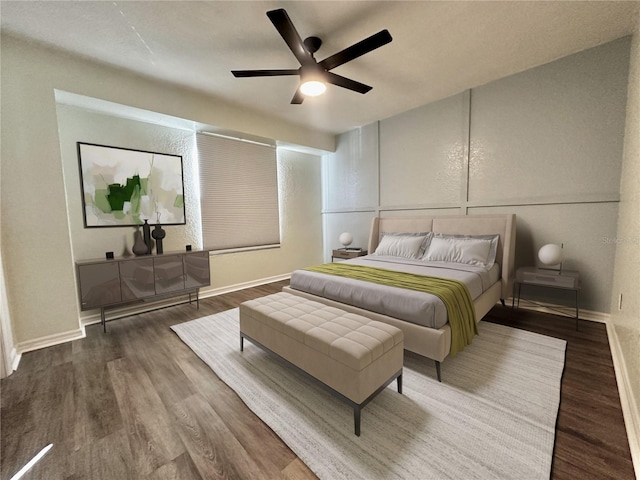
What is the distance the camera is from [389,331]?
1.67 meters

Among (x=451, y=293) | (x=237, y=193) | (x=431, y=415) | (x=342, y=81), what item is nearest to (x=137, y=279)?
(x=237, y=193)

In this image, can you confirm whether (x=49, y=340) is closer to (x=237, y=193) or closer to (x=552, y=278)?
(x=237, y=193)

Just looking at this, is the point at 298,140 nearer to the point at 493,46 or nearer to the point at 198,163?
the point at 198,163

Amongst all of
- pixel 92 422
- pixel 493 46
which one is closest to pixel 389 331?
pixel 92 422

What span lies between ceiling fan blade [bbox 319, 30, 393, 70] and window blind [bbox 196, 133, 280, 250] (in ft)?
8.30

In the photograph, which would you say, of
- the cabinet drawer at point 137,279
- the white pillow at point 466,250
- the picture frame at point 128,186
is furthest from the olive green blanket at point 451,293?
the picture frame at point 128,186

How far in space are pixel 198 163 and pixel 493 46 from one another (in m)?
3.96

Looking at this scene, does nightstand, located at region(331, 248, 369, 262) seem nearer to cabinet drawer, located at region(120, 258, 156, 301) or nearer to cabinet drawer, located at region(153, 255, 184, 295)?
cabinet drawer, located at region(153, 255, 184, 295)

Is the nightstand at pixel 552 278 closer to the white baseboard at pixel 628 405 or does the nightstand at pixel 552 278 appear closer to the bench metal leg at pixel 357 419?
the white baseboard at pixel 628 405

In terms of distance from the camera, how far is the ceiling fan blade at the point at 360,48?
5.98 ft

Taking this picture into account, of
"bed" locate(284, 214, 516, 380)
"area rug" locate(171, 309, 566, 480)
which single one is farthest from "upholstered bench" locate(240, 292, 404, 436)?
"bed" locate(284, 214, 516, 380)

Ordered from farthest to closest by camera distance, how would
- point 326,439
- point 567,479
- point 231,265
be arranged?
point 231,265
point 326,439
point 567,479

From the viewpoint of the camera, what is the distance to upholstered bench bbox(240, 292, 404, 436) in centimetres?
145

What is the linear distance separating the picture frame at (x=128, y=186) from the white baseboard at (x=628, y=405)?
15.2ft
